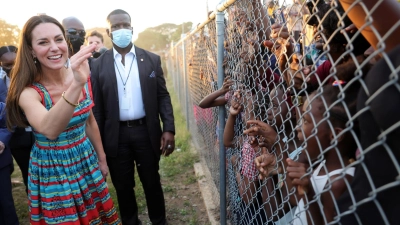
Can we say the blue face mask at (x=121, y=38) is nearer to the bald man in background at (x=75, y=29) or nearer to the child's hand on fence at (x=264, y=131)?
the bald man in background at (x=75, y=29)

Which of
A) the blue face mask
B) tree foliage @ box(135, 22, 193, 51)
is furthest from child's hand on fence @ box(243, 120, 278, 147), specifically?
tree foliage @ box(135, 22, 193, 51)

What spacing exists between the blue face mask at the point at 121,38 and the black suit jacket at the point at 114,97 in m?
0.12

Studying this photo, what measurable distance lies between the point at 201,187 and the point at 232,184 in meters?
1.88

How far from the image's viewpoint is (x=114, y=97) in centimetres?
319

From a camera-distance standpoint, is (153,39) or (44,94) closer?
(44,94)

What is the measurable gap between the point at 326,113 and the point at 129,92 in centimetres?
249

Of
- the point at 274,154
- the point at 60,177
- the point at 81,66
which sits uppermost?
the point at 81,66

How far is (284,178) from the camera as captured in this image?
4.76 feet

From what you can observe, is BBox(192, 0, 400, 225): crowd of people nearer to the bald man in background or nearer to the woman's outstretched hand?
the woman's outstretched hand

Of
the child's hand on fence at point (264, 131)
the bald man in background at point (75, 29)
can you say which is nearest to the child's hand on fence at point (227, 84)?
the child's hand on fence at point (264, 131)

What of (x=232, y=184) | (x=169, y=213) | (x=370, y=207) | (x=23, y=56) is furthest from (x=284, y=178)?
(x=169, y=213)

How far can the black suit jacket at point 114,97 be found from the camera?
3.21 metres

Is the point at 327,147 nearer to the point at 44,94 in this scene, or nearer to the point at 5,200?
the point at 44,94

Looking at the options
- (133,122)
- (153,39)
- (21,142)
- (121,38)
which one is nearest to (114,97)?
(133,122)
